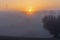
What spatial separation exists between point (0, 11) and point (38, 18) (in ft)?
2.31

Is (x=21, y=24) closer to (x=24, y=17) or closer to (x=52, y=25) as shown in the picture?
(x=24, y=17)

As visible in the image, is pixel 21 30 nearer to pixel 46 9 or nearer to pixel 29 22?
pixel 29 22

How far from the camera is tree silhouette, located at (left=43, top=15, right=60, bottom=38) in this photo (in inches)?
167

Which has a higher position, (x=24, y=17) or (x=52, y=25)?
(x=24, y=17)

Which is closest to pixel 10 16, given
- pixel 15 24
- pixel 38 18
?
pixel 15 24

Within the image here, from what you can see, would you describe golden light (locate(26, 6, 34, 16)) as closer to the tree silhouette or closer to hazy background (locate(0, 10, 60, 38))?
hazy background (locate(0, 10, 60, 38))

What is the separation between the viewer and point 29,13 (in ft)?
14.0

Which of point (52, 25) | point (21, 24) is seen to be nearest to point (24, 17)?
point (21, 24)

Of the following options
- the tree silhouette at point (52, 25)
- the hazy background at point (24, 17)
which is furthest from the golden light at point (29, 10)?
the tree silhouette at point (52, 25)

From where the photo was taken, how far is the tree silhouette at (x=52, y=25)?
4.25 metres

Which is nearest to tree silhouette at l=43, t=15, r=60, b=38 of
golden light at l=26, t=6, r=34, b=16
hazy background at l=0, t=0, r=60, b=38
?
hazy background at l=0, t=0, r=60, b=38

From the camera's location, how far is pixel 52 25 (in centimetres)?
432

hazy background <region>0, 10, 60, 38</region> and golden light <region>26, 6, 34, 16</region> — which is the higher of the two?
golden light <region>26, 6, 34, 16</region>

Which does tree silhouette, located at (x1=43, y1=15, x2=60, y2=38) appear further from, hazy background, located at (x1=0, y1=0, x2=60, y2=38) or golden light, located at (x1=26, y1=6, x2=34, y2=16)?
golden light, located at (x1=26, y1=6, x2=34, y2=16)
